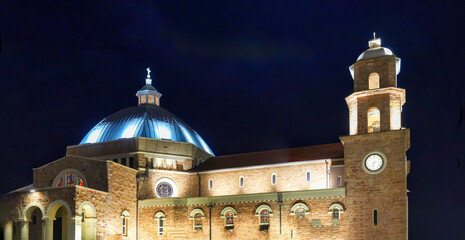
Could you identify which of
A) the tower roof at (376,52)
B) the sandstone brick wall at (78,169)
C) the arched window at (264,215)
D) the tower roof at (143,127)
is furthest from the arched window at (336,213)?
the tower roof at (143,127)

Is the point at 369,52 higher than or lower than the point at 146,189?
higher

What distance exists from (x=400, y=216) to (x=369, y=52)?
13238 mm

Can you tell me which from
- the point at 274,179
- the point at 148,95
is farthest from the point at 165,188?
the point at 148,95

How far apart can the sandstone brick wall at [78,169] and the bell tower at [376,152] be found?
20710 millimetres

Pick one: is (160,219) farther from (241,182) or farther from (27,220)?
(27,220)

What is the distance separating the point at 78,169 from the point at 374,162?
1003 inches

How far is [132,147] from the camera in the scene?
50438mm

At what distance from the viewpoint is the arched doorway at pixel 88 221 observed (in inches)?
1654

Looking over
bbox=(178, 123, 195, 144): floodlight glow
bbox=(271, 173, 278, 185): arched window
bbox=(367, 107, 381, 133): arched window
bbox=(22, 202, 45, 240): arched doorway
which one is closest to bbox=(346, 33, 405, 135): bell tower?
bbox=(367, 107, 381, 133): arched window

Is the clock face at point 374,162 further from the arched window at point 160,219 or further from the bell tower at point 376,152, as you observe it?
the arched window at point 160,219

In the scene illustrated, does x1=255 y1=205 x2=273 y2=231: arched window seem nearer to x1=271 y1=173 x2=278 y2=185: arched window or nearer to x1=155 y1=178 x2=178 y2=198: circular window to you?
x1=271 y1=173 x2=278 y2=185: arched window

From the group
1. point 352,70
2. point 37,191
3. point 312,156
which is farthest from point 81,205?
point 352,70

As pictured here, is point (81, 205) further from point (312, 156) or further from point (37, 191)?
point (312, 156)

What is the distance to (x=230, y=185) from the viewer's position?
4934 centimetres
